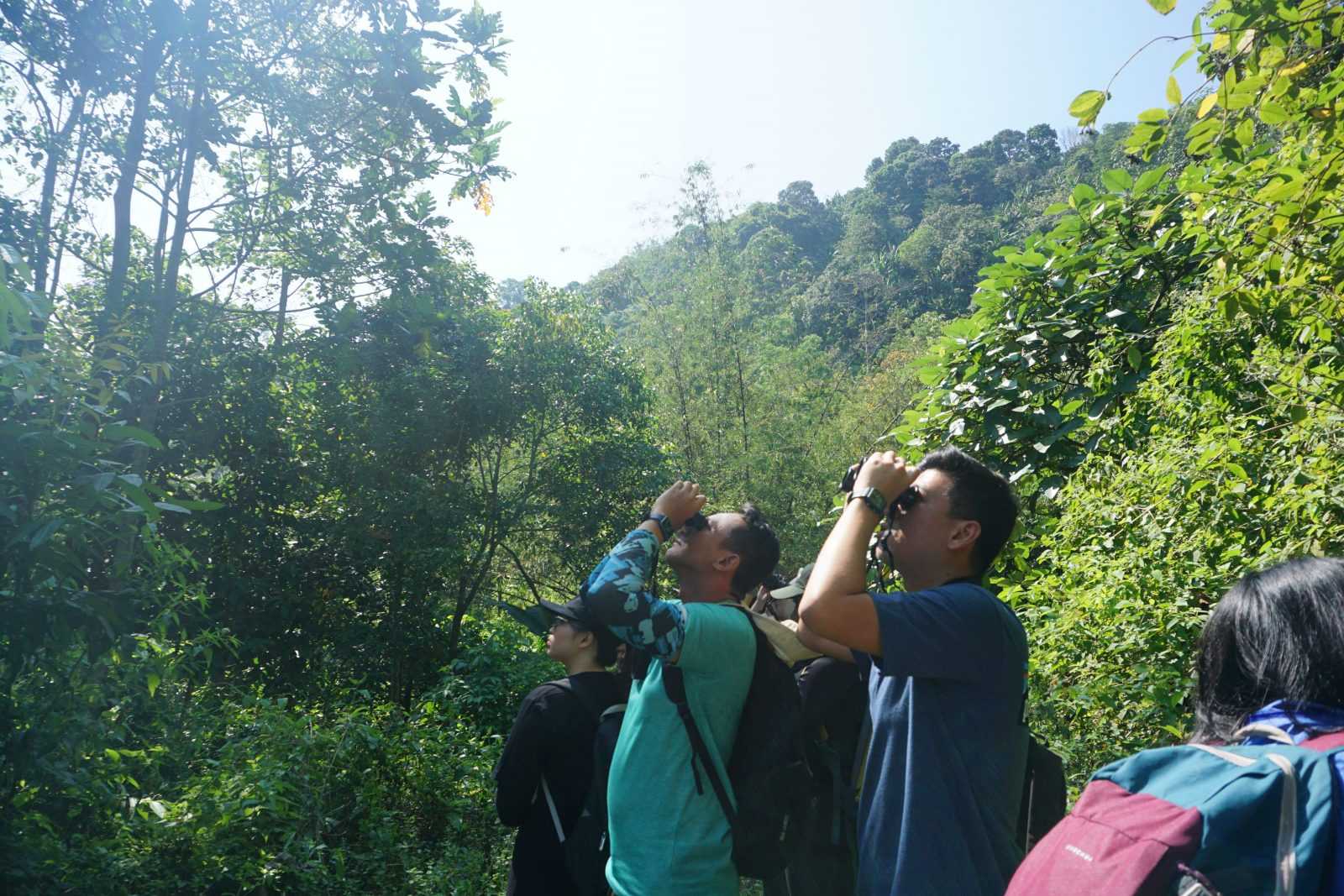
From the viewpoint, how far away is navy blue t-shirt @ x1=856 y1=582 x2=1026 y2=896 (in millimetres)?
1682

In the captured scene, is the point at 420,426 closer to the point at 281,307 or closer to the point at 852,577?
the point at 281,307

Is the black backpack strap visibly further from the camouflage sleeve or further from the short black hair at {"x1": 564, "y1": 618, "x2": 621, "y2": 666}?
the short black hair at {"x1": 564, "y1": 618, "x2": 621, "y2": 666}

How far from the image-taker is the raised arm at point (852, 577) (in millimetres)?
1707

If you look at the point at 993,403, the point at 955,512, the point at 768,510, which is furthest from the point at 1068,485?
the point at 768,510

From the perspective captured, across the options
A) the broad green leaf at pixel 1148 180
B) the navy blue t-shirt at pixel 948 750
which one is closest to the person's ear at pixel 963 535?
the navy blue t-shirt at pixel 948 750

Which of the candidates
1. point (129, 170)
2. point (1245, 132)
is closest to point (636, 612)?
point (1245, 132)

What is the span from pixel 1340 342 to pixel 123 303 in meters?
6.88

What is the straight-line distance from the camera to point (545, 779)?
274cm

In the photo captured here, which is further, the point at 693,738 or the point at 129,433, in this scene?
the point at 129,433

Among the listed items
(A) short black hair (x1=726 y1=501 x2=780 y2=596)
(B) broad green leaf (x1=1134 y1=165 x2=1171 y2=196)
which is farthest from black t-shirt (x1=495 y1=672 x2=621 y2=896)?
(B) broad green leaf (x1=1134 y1=165 x2=1171 y2=196)

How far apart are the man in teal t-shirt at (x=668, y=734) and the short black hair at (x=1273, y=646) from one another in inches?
43.3

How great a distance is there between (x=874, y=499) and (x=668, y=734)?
733 millimetres

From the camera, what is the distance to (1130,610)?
9.74 ft

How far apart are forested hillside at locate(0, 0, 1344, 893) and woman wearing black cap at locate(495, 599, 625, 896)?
1233 millimetres
